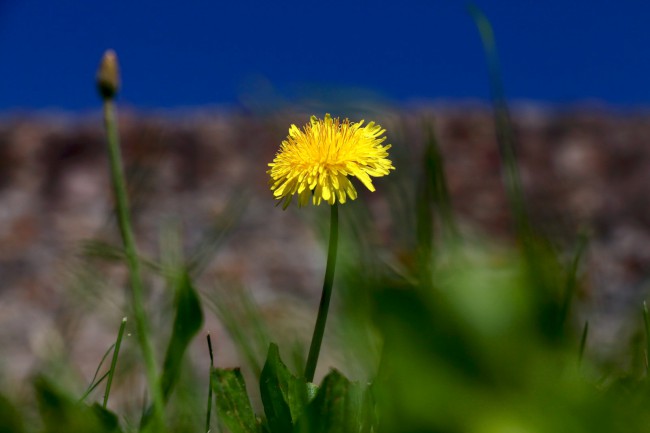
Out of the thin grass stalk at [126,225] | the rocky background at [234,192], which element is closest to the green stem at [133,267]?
the thin grass stalk at [126,225]

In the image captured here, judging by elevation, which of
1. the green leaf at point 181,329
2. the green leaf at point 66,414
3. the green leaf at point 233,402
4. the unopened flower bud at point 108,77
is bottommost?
the green leaf at point 66,414

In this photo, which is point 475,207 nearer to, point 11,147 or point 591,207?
point 591,207

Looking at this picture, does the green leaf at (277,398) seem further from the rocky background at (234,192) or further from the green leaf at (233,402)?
the rocky background at (234,192)

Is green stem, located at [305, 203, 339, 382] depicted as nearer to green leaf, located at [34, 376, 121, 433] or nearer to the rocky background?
green leaf, located at [34, 376, 121, 433]

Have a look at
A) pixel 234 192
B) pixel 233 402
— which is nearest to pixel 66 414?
pixel 233 402

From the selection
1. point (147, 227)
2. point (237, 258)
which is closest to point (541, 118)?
point (237, 258)
